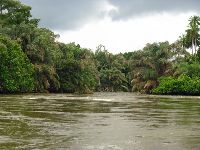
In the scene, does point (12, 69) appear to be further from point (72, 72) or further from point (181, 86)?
point (181, 86)

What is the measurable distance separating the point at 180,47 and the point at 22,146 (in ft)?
206

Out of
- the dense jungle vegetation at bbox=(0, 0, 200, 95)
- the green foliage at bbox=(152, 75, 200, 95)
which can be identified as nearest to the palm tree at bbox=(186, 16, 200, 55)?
the dense jungle vegetation at bbox=(0, 0, 200, 95)

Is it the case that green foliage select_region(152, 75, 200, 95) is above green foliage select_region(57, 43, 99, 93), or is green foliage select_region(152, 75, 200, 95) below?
below

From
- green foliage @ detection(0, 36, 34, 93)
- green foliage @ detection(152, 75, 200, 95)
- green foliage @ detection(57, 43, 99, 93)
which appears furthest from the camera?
green foliage @ detection(57, 43, 99, 93)

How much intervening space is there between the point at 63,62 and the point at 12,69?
540 inches

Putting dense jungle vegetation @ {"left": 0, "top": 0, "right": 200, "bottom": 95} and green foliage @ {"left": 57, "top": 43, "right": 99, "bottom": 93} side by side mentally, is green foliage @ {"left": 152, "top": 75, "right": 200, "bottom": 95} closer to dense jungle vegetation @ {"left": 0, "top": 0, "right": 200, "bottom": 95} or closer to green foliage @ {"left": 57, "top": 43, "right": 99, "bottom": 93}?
dense jungle vegetation @ {"left": 0, "top": 0, "right": 200, "bottom": 95}

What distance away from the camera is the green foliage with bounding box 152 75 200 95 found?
184ft

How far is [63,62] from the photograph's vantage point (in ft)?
214

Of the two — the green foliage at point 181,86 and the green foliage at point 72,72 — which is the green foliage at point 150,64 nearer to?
the green foliage at point 72,72

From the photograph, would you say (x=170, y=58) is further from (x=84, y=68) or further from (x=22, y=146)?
(x=22, y=146)

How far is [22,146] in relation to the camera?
834cm

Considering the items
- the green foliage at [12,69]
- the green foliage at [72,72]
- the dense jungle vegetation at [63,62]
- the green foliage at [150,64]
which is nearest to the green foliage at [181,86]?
the dense jungle vegetation at [63,62]

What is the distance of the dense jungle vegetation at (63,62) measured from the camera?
52.7 m

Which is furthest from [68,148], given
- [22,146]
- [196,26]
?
[196,26]
